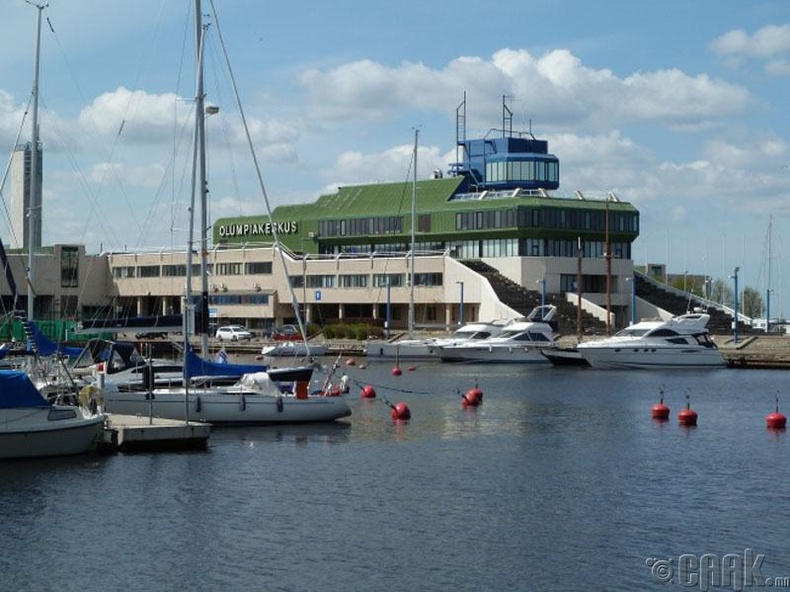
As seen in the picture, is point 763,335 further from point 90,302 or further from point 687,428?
point 90,302

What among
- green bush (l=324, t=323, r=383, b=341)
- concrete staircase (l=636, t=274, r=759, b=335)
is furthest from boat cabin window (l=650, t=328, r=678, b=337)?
→ green bush (l=324, t=323, r=383, b=341)

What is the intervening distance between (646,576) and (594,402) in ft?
141

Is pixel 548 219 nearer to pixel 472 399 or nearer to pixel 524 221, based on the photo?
pixel 524 221

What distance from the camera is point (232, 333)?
14200 centimetres

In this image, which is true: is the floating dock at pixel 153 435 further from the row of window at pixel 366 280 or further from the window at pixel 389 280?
the window at pixel 389 280

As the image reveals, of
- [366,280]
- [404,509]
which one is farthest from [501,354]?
[404,509]

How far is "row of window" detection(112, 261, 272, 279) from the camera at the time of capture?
154m

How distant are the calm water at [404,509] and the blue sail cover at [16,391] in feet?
7.08

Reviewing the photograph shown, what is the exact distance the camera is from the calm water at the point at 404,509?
107 feet

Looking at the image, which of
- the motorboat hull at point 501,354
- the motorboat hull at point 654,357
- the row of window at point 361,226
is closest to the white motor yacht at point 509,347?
the motorboat hull at point 501,354

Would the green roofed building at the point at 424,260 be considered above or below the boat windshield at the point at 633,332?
above

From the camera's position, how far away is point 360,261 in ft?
485

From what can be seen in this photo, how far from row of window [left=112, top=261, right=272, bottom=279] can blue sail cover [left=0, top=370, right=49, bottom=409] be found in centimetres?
10118

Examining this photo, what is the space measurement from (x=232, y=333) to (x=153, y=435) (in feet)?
306
